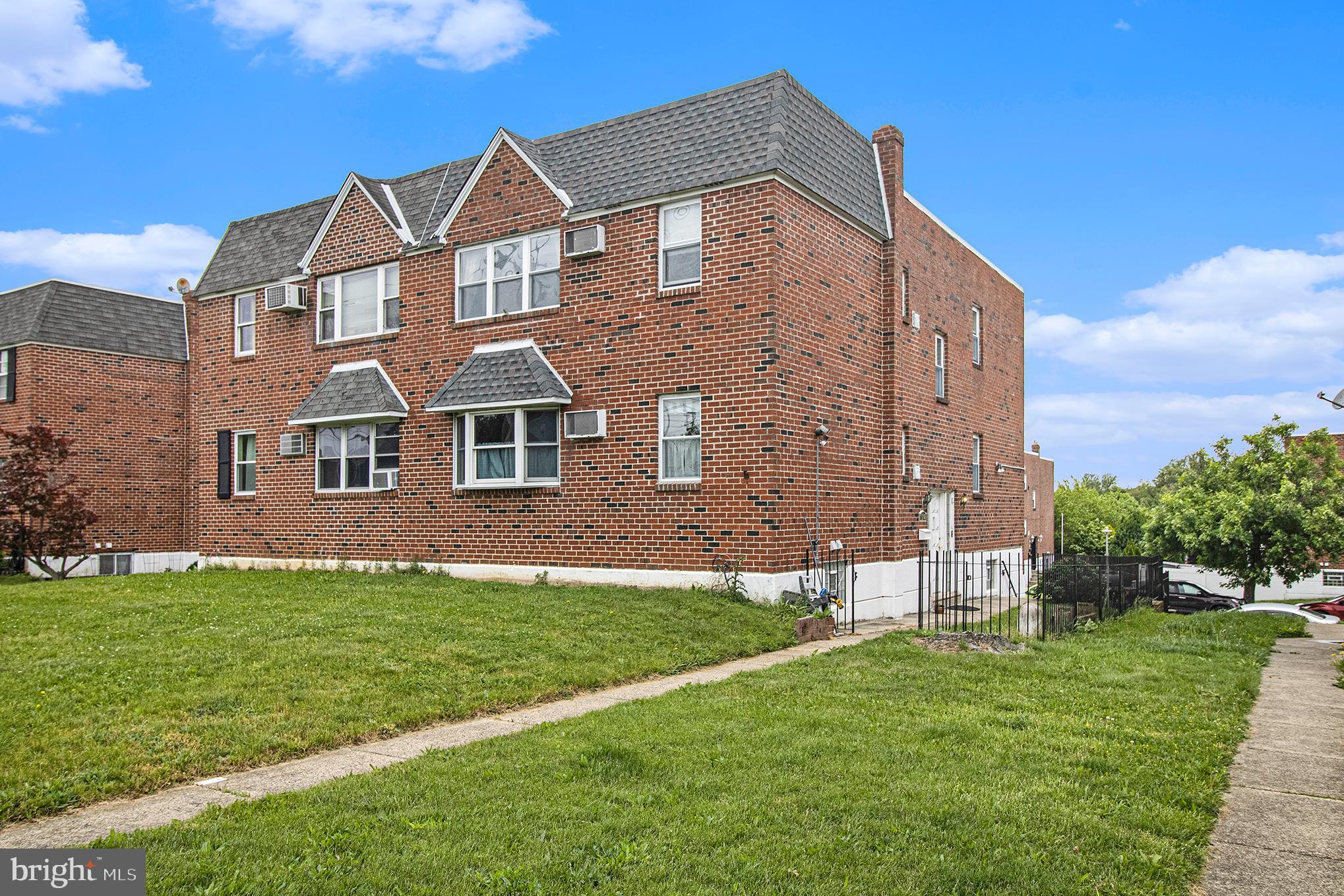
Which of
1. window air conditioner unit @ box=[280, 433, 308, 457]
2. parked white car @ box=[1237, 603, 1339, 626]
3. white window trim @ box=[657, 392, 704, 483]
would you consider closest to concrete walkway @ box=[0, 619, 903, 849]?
white window trim @ box=[657, 392, 704, 483]

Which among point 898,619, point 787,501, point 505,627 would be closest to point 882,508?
point 898,619

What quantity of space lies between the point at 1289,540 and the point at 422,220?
64.3ft

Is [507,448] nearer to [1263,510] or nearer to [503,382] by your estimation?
[503,382]

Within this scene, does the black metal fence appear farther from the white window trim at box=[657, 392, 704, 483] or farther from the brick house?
the white window trim at box=[657, 392, 704, 483]

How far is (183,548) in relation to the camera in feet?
92.6

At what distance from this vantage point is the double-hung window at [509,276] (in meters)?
17.6

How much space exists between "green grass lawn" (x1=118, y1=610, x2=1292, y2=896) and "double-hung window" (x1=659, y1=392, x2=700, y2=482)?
287 inches

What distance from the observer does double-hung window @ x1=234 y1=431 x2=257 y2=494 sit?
2225 centimetres

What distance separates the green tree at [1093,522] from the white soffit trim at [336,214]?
134ft

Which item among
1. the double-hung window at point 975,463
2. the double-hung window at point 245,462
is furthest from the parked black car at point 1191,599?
the double-hung window at point 245,462

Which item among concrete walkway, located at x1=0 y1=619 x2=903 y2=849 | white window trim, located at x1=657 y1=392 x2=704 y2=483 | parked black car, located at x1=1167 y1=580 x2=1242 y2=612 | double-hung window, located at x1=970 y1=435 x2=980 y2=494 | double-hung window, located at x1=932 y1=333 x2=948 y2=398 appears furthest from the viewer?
parked black car, located at x1=1167 y1=580 x2=1242 y2=612

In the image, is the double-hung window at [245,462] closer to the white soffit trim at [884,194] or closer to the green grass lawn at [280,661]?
the green grass lawn at [280,661]

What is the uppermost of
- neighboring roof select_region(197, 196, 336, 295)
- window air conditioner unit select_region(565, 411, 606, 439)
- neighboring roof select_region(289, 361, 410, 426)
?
neighboring roof select_region(197, 196, 336, 295)

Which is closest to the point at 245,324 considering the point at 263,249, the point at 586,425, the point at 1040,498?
the point at 263,249
